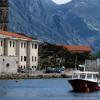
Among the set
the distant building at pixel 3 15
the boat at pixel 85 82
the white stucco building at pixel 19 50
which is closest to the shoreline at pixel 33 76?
the white stucco building at pixel 19 50

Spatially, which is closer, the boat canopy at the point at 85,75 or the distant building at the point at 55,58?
the boat canopy at the point at 85,75

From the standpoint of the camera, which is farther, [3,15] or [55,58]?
[3,15]

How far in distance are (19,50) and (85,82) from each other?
7213cm

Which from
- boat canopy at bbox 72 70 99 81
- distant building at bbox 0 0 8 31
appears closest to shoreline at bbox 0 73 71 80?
boat canopy at bbox 72 70 99 81

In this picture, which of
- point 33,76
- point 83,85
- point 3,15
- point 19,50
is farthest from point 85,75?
point 3,15

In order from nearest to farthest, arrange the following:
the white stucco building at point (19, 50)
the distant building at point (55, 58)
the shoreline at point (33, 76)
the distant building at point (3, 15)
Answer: the shoreline at point (33, 76) → the white stucco building at point (19, 50) → the distant building at point (55, 58) → the distant building at point (3, 15)

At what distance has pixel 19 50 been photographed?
16338 cm

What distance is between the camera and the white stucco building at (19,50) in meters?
156

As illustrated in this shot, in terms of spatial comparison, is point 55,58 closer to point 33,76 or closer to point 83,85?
point 33,76

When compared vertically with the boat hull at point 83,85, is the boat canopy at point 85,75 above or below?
above

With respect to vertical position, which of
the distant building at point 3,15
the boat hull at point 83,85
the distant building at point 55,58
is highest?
the distant building at point 3,15

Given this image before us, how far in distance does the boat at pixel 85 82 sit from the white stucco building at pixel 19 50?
2013 inches

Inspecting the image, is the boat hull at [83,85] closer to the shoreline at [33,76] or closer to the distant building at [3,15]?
the shoreline at [33,76]

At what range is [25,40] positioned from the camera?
547ft
